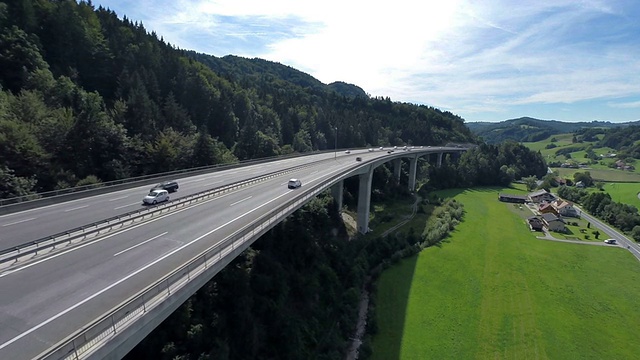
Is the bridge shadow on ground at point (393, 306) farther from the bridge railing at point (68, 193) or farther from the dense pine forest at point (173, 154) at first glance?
the bridge railing at point (68, 193)

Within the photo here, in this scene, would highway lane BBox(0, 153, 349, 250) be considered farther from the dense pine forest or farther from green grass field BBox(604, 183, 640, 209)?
green grass field BBox(604, 183, 640, 209)

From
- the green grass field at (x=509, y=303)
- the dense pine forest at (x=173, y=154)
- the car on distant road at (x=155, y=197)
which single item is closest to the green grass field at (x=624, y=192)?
the green grass field at (x=509, y=303)

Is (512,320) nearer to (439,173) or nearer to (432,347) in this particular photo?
(432,347)

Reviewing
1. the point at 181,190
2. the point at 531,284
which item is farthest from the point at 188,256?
the point at 531,284

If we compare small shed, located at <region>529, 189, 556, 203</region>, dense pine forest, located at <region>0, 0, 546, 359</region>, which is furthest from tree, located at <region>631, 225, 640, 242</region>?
dense pine forest, located at <region>0, 0, 546, 359</region>

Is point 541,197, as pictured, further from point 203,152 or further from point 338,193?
point 203,152
